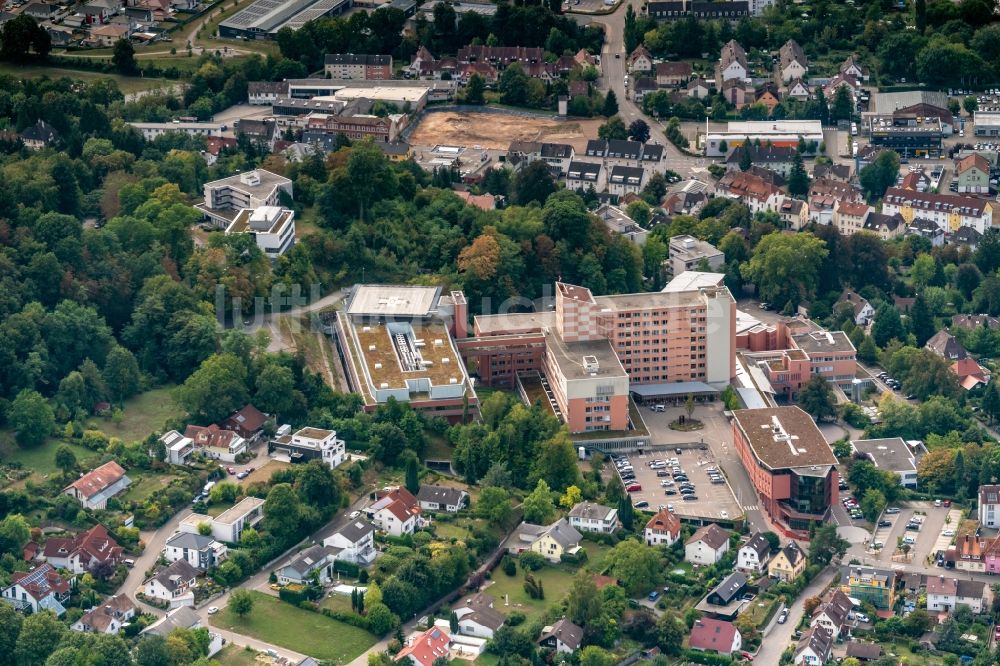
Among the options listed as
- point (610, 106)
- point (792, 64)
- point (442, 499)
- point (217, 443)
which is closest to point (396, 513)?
point (442, 499)

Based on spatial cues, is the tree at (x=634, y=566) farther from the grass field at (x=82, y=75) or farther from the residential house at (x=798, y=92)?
the grass field at (x=82, y=75)

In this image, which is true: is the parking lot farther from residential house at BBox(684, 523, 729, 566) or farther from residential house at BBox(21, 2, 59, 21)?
residential house at BBox(21, 2, 59, 21)

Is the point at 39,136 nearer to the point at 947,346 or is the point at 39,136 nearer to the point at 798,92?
the point at 798,92

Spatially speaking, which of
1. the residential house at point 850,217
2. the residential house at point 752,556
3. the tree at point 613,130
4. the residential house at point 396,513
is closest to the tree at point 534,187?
the tree at point 613,130

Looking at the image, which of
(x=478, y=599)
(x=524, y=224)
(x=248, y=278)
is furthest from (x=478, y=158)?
(x=478, y=599)

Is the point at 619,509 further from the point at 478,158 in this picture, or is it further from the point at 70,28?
the point at 70,28

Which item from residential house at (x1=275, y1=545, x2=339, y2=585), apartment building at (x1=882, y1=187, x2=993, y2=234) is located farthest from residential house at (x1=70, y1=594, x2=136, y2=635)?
apartment building at (x1=882, y1=187, x2=993, y2=234)
